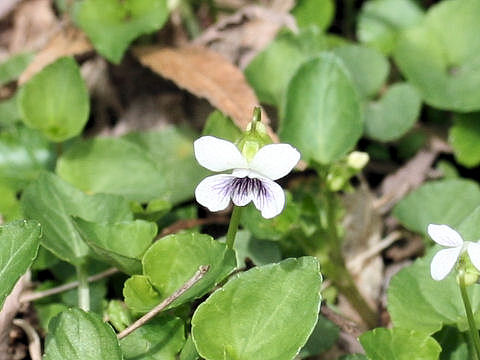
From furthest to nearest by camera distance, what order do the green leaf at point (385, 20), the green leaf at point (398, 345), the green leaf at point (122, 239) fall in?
the green leaf at point (385, 20)
the green leaf at point (122, 239)
the green leaf at point (398, 345)

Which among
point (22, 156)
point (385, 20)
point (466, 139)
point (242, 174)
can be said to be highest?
point (242, 174)

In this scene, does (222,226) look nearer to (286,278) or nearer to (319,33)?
(319,33)

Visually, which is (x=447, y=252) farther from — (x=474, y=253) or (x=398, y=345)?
(x=398, y=345)

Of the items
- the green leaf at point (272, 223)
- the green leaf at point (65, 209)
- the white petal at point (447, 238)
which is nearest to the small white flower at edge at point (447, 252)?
the white petal at point (447, 238)

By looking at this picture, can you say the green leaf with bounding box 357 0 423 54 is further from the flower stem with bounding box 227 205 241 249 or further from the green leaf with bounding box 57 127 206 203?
the flower stem with bounding box 227 205 241 249

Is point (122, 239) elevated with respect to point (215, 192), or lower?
lower

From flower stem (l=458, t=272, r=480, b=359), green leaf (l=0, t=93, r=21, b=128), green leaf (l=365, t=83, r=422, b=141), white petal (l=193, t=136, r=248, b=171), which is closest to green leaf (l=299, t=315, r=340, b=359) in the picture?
flower stem (l=458, t=272, r=480, b=359)

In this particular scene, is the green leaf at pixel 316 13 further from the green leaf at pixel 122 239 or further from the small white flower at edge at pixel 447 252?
the small white flower at edge at pixel 447 252

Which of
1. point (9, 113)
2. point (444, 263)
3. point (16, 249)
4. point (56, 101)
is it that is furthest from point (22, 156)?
point (444, 263)
